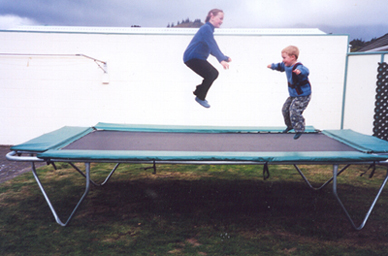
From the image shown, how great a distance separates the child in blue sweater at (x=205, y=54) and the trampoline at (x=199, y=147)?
1469 millimetres

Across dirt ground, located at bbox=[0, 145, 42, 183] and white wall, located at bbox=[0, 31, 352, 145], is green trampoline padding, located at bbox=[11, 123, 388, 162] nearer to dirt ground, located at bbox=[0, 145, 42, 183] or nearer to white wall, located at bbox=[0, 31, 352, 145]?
dirt ground, located at bbox=[0, 145, 42, 183]

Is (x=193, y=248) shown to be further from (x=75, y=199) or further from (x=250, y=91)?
(x=250, y=91)

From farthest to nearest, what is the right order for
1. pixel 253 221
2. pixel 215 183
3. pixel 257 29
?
pixel 257 29
pixel 215 183
pixel 253 221

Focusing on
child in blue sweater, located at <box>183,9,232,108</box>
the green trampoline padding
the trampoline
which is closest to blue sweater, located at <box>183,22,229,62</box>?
child in blue sweater, located at <box>183,9,232,108</box>

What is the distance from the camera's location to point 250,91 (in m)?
4.04

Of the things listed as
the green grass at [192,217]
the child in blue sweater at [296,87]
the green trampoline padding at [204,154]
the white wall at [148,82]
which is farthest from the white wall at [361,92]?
the child in blue sweater at [296,87]

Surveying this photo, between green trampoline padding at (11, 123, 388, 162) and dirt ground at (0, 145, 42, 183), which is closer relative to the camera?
green trampoline padding at (11, 123, 388, 162)

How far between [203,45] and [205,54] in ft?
0.41

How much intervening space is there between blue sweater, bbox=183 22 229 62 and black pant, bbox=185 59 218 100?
0.08 meters

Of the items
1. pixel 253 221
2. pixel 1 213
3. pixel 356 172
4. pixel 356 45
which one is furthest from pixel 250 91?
pixel 356 45

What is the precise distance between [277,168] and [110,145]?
6.38 feet

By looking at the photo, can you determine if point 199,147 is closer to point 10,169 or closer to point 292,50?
point 292,50

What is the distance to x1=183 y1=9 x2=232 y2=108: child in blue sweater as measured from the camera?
3.76 m

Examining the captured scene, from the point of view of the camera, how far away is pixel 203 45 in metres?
3.71
